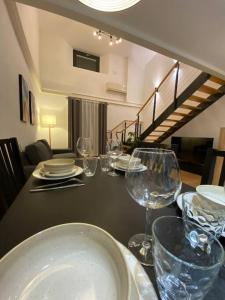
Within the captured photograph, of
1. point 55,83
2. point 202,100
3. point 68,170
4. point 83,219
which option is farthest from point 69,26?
point 83,219

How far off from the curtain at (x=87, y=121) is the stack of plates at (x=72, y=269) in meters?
4.66

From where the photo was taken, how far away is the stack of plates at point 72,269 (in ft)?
0.76

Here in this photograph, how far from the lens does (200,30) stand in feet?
6.08

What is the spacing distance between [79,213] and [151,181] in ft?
0.86

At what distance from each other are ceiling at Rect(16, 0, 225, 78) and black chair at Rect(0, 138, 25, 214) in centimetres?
138

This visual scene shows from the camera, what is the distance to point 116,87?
5.76 m

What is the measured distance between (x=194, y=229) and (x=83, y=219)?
1.00 feet

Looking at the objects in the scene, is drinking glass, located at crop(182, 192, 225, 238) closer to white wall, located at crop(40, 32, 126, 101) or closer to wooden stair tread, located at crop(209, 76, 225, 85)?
wooden stair tread, located at crop(209, 76, 225, 85)

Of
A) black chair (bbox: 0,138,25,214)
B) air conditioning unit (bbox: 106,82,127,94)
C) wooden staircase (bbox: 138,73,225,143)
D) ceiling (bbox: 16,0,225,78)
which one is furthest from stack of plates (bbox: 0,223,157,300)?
air conditioning unit (bbox: 106,82,127,94)

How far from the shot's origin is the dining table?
391 mm

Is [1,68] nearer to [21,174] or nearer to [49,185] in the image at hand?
[21,174]

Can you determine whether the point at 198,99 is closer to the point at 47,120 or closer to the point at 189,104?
the point at 189,104

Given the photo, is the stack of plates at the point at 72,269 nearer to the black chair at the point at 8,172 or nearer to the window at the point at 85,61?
the black chair at the point at 8,172

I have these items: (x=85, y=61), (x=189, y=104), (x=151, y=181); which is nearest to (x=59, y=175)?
(x=151, y=181)
